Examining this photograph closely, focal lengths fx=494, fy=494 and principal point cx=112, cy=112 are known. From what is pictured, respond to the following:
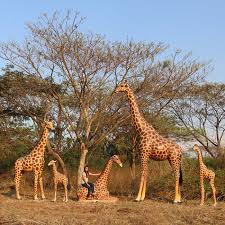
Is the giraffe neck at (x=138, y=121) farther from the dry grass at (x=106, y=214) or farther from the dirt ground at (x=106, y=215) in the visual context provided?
the dirt ground at (x=106, y=215)

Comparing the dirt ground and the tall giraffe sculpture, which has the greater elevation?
the tall giraffe sculpture

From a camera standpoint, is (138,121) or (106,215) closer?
(106,215)

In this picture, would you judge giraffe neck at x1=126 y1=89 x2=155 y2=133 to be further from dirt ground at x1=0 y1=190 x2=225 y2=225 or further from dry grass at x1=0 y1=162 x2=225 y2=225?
dirt ground at x1=0 y1=190 x2=225 y2=225

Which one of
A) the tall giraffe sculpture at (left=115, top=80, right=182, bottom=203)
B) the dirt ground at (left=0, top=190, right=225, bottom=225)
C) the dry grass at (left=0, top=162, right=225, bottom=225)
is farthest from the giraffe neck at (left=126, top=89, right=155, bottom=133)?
the dirt ground at (left=0, top=190, right=225, bottom=225)

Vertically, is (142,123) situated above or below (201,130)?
below

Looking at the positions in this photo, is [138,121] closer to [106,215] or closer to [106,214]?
[106,214]

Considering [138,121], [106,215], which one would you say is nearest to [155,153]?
[138,121]

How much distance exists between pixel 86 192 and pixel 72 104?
290 inches

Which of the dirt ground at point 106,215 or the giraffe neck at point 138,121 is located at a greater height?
the giraffe neck at point 138,121

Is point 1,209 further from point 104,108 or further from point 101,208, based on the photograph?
point 104,108

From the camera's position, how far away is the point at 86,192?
1302 centimetres

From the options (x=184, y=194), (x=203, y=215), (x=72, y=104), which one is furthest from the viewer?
(x=72, y=104)

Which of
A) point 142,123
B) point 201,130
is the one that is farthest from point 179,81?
point 201,130

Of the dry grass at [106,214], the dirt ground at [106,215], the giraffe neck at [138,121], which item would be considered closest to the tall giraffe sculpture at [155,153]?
the giraffe neck at [138,121]
